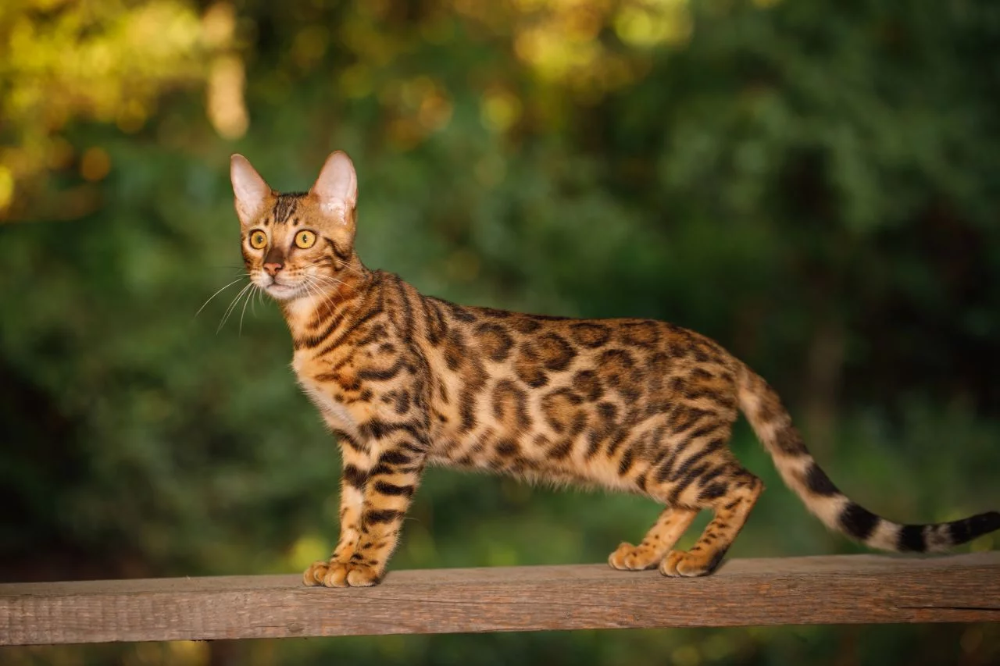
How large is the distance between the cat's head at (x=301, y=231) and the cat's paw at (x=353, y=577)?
848mm

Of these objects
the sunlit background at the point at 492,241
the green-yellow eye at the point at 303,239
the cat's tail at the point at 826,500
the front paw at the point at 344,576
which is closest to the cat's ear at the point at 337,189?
the green-yellow eye at the point at 303,239

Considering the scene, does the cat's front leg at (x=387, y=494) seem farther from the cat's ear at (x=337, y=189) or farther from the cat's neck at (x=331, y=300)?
the cat's ear at (x=337, y=189)

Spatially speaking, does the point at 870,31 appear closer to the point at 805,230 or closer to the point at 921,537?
the point at 805,230

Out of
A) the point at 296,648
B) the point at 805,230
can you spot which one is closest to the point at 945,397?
the point at 805,230

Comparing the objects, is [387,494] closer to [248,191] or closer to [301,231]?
[301,231]

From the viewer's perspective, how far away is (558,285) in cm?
961

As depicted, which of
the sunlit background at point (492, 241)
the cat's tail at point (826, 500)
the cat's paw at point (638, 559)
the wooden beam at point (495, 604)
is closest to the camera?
the wooden beam at point (495, 604)

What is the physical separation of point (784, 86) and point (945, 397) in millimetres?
3982

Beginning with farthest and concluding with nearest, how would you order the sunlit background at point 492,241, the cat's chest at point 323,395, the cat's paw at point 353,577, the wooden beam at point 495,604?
1. the sunlit background at point 492,241
2. the cat's chest at point 323,395
3. the cat's paw at point 353,577
4. the wooden beam at point 495,604

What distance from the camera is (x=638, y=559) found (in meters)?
3.46

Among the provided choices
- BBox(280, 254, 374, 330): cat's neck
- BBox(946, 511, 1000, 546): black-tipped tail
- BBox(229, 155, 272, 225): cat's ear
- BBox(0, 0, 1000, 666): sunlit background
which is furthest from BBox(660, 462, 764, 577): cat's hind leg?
BBox(0, 0, 1000, 666): sunlit background

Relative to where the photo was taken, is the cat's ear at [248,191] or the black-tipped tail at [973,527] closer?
the black-tipped tail at [973,527]

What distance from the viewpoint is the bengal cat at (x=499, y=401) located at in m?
3.19

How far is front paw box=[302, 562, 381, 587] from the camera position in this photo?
10.0 ft
